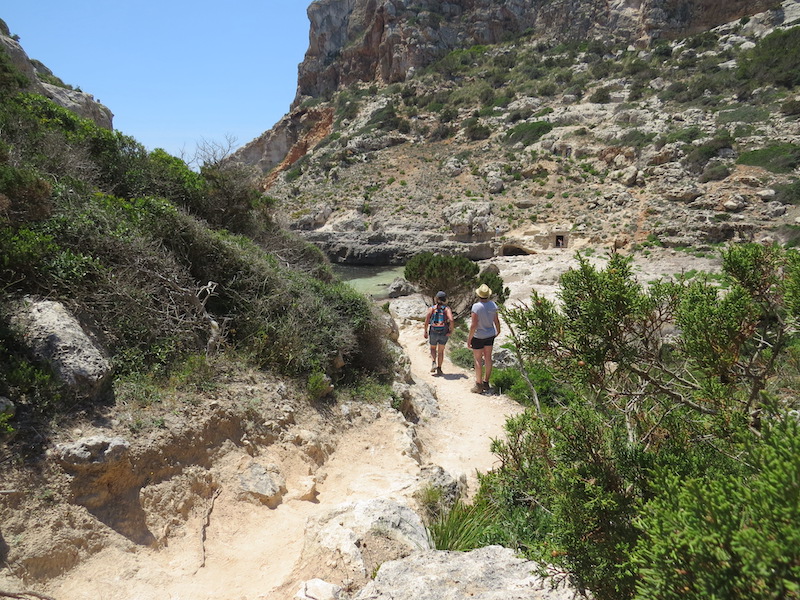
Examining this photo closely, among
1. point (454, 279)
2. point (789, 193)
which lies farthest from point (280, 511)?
point (789, 193)

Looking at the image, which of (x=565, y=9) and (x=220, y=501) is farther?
(x=565, y=9)

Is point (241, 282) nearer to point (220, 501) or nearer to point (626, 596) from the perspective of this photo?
point (220, 501)

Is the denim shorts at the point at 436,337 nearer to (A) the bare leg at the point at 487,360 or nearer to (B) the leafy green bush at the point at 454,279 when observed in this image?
(A) the bare leg at the point at 487,360

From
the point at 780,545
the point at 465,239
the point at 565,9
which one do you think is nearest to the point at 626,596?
the point at 780,545

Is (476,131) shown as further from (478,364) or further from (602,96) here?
(478,364)

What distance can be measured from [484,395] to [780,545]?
6.74 meters

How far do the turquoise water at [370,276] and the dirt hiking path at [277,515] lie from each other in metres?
13.2

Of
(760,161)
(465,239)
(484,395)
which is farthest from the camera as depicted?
(465,239)

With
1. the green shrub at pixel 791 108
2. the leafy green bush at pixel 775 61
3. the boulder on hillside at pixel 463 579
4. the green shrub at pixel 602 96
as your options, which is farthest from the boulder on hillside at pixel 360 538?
the green shrub at pixel 602 96

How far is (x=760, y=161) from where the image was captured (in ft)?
74.0

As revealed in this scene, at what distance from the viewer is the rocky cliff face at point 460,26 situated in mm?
42875

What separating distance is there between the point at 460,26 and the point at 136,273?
61.6 metres

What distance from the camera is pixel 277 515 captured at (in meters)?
3.81

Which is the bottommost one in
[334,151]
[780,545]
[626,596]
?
[626,596]
